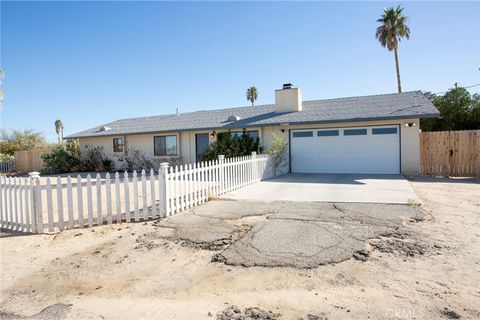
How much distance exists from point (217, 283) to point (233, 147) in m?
Answer: 12.0

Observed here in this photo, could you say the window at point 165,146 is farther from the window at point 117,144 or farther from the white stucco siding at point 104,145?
the window at point 117,144

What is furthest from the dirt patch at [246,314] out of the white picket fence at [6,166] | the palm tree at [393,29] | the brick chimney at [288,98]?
the white picket fence at [6,166]

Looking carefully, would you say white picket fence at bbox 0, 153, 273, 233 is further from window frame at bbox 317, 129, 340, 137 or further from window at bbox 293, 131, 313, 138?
window frame at bbox 317, 129, 340, 137

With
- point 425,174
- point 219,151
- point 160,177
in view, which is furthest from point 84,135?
point 425,174

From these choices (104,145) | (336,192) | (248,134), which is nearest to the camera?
(336,192)

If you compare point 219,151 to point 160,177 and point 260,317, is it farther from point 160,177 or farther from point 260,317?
point 260,317

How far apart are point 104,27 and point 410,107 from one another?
44.3ft

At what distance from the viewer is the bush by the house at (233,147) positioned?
1531cm

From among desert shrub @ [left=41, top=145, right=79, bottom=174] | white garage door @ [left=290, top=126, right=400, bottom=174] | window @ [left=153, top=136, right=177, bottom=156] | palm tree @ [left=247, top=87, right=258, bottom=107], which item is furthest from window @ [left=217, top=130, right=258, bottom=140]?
palm tree @ [left=247, top=87, right=258, bottom=107]

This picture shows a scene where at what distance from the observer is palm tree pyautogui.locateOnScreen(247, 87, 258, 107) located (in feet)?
161

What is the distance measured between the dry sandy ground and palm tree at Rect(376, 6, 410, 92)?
26.0 m

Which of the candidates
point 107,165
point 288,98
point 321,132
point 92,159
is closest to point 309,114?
point 321,132

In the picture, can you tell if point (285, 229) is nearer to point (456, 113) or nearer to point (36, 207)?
point (36, 207)

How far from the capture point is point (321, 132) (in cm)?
1473
